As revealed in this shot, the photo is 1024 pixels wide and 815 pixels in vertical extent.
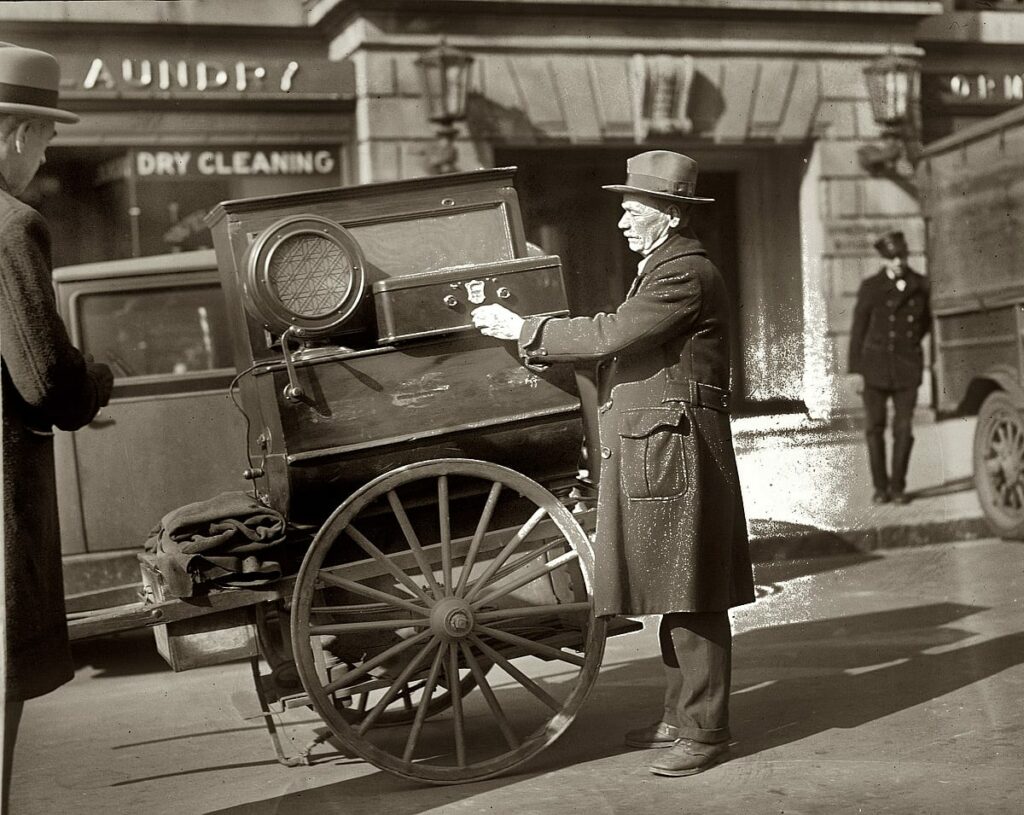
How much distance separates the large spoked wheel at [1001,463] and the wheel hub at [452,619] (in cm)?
511

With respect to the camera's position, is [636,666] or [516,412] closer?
[516,412]

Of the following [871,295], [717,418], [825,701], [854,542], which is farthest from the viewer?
[871,295]

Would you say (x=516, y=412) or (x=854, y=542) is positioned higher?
(x=516, y=412)

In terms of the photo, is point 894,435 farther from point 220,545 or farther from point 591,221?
point 220,545

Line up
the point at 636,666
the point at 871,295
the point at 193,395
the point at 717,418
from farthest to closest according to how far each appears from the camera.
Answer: the point at 871,295 < the point at 193,395 < the point at 636,666 < the point at 717,418

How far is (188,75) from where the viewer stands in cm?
1017

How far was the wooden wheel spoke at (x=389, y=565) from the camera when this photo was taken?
4184 millimetres

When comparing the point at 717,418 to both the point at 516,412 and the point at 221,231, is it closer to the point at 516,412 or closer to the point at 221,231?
the point at 516,412

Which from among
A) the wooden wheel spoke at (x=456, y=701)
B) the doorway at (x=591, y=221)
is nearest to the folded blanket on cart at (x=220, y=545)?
the wooden wheel spoke at (x=456, y=701)

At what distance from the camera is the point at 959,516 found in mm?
8789

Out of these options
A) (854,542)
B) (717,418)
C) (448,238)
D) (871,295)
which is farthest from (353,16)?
(717,418)

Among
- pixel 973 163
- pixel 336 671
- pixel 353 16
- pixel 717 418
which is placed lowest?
pixel 336 671

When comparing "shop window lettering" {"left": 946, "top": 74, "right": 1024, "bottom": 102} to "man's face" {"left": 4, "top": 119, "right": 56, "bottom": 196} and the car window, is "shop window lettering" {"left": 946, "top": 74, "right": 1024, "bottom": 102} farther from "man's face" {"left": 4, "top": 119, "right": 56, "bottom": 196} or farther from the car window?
"man's face" {"left": 4, "top": 119, "right": 56, "bottom": 196}

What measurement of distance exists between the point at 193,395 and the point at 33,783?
8.60ft
